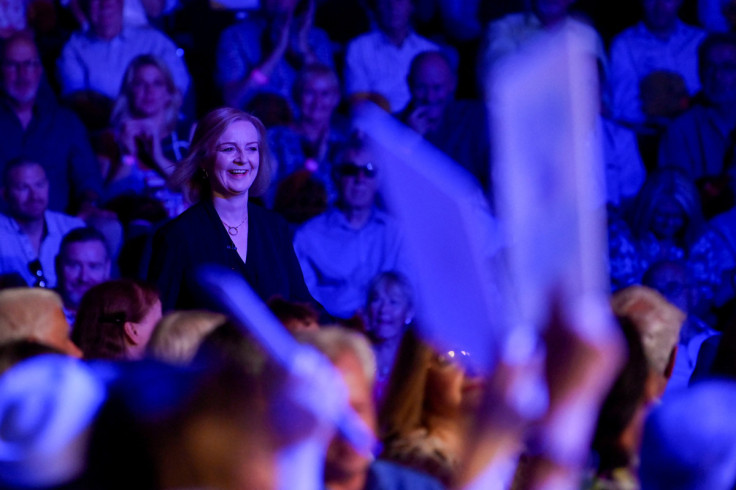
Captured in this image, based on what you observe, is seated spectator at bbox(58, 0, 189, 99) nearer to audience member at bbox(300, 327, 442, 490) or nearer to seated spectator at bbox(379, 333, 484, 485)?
seated spectator at bbox(379, 333, 484, 485)

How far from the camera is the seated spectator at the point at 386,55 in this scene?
6402 mm

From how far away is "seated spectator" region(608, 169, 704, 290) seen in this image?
5812 mm

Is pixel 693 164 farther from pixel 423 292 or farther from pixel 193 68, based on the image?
pixel 423 292

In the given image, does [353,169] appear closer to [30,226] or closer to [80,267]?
[80,267]

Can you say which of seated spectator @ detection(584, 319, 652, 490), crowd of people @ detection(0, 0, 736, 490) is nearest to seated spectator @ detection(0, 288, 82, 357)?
crowd of people @ detection(0, 0, 736, 490)

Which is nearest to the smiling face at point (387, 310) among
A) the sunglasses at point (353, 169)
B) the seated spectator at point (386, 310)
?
the seated spectator at point (386, 310)

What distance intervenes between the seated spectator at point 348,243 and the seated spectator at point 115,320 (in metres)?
2.49

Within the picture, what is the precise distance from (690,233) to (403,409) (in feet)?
12.8

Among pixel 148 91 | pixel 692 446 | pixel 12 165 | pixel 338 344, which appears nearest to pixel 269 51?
pixel 148 91

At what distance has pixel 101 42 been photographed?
6.05m

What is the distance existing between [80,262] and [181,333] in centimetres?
284

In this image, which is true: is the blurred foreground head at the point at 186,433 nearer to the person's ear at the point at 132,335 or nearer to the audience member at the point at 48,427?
the audience member at the point at 48,427

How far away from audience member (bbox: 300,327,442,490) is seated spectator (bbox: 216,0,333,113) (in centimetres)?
403

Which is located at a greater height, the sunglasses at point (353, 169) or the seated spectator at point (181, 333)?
the sunglasses at point (353, 169)
